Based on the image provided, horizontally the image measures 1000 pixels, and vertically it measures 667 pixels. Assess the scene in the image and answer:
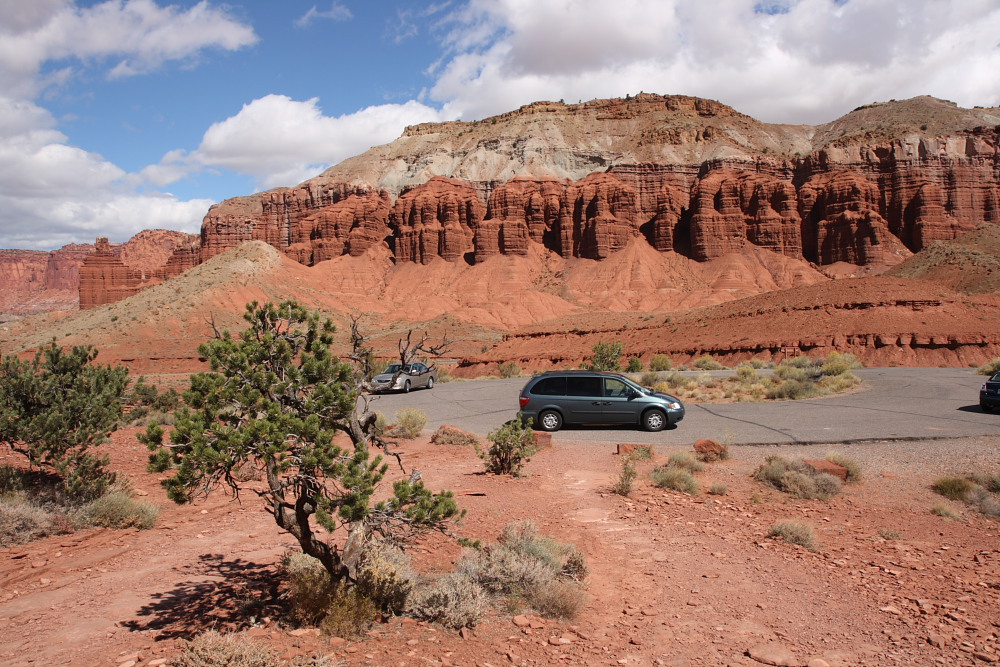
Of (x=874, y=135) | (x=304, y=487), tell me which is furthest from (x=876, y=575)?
(x=874, y=135)

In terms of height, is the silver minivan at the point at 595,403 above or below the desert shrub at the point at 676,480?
above

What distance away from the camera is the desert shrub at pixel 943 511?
8.28 meters

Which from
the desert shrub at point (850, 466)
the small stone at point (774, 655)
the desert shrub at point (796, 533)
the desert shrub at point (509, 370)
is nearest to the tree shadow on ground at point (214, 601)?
the small stone at point (774, 655)

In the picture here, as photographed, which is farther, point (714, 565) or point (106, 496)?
point (106, 496)

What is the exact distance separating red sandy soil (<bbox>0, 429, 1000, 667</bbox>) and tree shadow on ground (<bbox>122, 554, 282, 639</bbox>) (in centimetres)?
3

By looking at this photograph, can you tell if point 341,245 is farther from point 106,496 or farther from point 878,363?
point 106,496

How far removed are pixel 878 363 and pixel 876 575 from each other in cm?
3124

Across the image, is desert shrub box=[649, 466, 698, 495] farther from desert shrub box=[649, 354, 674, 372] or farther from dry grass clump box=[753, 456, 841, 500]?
desert shrub box=[649, 354, 674, 372]

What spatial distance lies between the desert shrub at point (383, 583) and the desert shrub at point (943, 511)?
7.28m

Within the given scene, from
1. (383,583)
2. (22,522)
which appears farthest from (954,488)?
(22,522)

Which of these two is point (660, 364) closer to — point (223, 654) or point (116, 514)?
point (116, 514)

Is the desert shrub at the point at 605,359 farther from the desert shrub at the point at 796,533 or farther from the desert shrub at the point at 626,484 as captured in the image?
the desert shrub at the point at 796,533

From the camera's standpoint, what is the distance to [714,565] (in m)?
7.03

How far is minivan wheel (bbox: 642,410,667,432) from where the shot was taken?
1506cm
